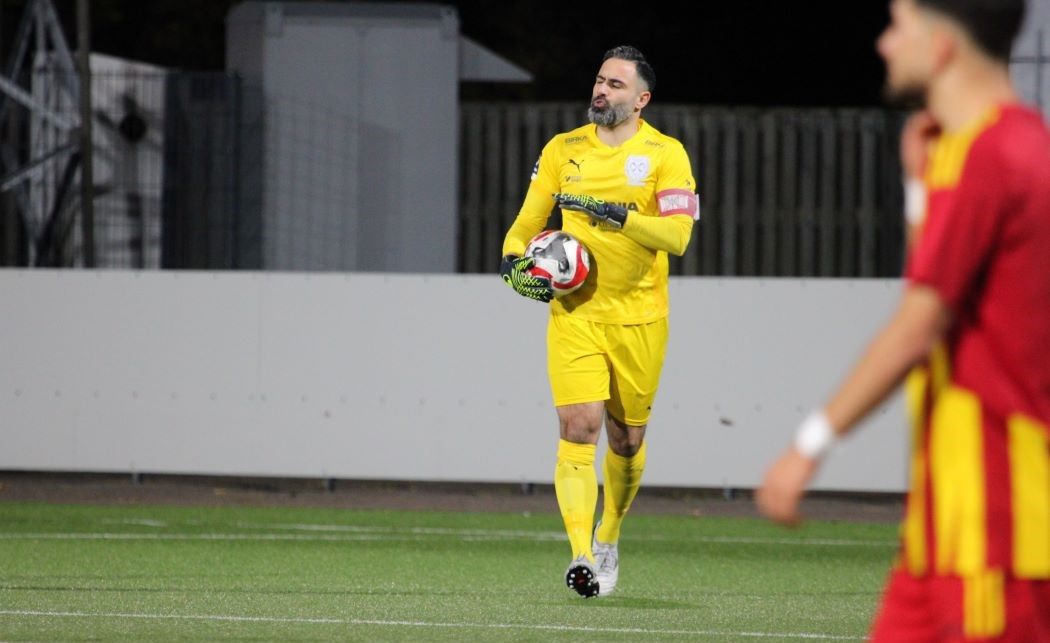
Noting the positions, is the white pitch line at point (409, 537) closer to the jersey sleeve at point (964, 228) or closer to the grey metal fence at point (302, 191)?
the grey metal fence at point (302, 191)

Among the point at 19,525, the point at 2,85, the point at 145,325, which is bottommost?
the point at 19,525

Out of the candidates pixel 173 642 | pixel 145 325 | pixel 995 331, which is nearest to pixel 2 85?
pixel 145 325

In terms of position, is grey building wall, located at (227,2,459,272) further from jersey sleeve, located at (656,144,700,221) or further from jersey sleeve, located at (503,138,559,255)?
jersey sleeve, located at (656,144,700,221)

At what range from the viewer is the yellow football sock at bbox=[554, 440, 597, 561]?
7.91 m

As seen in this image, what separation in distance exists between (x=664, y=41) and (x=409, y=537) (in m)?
23.2

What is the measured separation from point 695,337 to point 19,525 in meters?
5.42

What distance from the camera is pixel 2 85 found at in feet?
62.3

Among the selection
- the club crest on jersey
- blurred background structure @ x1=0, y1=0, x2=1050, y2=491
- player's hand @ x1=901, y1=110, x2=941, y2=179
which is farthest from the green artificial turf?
player's hand @ x1=901, y1=110, x2=941, y2=179

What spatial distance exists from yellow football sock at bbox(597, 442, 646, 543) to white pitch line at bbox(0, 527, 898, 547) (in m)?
3.33

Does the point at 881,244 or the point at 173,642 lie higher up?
the point at 881,244

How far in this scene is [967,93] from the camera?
133 inches

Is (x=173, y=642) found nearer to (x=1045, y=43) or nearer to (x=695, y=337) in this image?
(x=695, y=337)

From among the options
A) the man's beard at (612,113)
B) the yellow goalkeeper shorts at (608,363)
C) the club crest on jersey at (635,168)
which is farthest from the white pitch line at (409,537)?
the man's beard at (612,113)

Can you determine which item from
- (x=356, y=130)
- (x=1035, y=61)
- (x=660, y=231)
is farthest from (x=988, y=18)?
(x=356, y=130)
